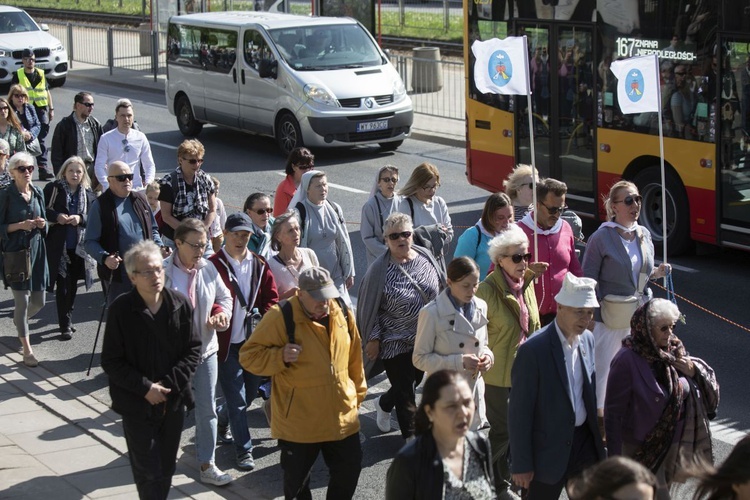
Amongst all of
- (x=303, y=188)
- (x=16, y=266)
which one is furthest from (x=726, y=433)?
(x=16, y=266)

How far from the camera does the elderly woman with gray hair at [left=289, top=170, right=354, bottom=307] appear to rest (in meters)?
9.07

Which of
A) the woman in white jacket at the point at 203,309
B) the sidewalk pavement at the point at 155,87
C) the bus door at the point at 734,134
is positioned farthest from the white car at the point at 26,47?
the woman in white jacket at the point at 203,309

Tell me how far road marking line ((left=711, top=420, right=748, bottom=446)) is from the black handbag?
5584mm

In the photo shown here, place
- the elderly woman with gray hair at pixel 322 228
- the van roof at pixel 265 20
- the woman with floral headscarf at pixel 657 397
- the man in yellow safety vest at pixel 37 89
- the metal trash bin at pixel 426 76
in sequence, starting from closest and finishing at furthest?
1. the woman with floral headscarf at pixel 657 397
2. the elderly woman with gray hair at pixel 322 228
3. the man in yellow safety vest at pixel 37 89
4. the van roof at pixel 265 20
5. the metal trash bin at pixel 426 76

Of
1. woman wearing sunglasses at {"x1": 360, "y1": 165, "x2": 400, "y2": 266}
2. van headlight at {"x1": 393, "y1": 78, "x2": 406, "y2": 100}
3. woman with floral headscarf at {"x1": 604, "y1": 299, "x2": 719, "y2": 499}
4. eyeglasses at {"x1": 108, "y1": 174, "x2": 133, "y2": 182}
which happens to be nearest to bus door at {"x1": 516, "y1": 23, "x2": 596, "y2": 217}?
van headlight at {"x1": 393, "y1": 78, "x2": 406, "y2": 100}

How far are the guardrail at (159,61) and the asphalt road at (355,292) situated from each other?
11.1 feet

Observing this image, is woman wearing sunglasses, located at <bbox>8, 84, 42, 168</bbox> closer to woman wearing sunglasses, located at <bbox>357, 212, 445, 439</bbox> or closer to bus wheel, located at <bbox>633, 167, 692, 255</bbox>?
bus wheel, located at <bbox>633, 167, 692, 255</bbox>

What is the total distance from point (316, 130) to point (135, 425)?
13.2 meters

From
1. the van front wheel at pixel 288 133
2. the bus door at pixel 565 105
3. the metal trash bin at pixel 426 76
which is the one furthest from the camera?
the metal trash bin at pixel 426 76

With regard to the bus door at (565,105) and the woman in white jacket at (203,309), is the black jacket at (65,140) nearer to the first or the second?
the bus door at (565,105)

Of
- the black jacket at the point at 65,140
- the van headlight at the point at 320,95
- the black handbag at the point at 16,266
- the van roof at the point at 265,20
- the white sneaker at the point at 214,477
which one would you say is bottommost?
the white sneaker at the point at 214,477

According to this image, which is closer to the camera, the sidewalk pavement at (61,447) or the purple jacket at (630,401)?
the purple jacket at (630,401)

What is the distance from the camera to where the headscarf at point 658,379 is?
6.04 meters

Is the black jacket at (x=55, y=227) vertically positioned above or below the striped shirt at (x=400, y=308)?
above
